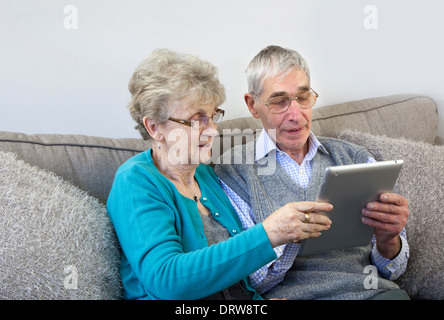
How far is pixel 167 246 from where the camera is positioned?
1.18m

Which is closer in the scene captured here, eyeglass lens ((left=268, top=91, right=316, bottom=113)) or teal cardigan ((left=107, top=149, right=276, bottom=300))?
teal cardigan ((left=107, top=149, right=276, bottom=300))

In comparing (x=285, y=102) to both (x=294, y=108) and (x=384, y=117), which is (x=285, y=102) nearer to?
(x=294, y=108)

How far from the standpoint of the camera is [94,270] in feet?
4.08

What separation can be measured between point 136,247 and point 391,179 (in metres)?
0.69

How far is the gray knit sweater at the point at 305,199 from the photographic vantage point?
144 cm

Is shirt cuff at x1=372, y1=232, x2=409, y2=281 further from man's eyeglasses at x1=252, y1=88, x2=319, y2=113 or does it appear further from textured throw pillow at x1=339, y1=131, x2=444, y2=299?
man's eyeglasses at x1=252, y1=88, x2=319, y2=113

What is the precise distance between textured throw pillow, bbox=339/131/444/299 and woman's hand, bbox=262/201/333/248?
60 cm

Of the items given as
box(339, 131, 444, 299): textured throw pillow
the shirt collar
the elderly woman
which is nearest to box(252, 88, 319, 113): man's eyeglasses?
the shirt collar

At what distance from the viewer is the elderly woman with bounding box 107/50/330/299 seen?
1.16 metres

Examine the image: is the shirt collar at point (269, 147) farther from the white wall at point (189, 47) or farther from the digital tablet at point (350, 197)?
the white wall at point (189, 47)

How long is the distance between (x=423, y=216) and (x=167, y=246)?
973 millimetres

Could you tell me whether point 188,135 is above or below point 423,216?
above

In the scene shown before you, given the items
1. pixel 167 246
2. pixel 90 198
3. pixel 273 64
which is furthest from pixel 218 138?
pixel 167 246
